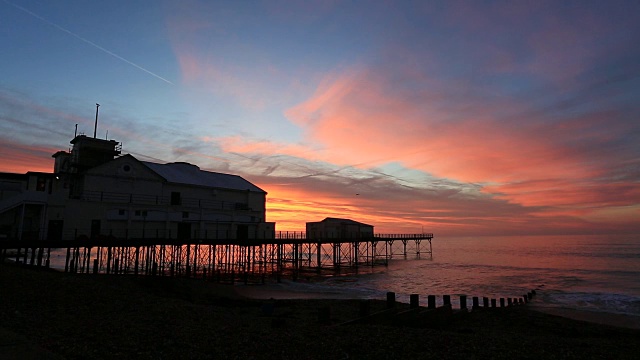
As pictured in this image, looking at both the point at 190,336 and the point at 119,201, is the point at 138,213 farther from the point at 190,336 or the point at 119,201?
the point at 190,336

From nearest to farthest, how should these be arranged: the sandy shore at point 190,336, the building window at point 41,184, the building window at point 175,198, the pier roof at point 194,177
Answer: the sandy shore at point 190,336
the building window at point 41,184
the building window at point 175,198
the pier roof at point 194,177

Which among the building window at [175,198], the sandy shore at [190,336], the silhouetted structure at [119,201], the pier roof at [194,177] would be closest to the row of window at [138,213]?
the silhouetted structure at [119,201]

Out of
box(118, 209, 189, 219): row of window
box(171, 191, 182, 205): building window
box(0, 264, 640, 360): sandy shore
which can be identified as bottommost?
box(0, 264, 640, 360): sandy shore

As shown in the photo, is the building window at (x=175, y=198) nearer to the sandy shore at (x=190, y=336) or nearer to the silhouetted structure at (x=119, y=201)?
the silhouetted structure at (x=119, y=201)

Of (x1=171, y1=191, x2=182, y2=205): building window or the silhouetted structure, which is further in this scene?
(x1=171, y1=191, x2=182, y2=205): building window

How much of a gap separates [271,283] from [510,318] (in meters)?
24.3

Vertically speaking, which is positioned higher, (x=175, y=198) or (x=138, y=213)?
(x=175, y=198)

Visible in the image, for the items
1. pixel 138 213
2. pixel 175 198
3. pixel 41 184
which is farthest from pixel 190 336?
pixel 175 198

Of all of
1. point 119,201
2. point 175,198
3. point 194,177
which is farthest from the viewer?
point 194,177

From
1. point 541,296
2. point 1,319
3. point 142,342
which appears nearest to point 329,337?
point 142,342

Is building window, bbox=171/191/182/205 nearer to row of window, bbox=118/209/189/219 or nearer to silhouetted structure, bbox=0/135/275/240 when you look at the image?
silhouetted structure, bbox=0/135/275/240

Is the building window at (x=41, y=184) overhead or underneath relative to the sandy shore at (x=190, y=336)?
overhead

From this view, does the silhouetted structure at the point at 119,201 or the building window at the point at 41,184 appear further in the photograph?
the building window at the point at 41,184

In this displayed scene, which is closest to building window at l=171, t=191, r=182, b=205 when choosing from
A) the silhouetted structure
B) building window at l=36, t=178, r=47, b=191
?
the silhouetted structure
